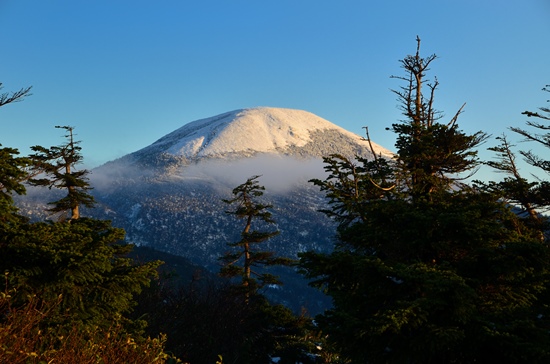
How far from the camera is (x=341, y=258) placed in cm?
1134

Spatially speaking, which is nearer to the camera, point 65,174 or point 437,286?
point 437,286

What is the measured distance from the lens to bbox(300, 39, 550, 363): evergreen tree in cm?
923

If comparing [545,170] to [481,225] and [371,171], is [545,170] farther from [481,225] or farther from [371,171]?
[481,225]

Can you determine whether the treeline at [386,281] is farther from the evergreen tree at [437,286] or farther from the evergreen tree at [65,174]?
the evergreen tree at [65,174]

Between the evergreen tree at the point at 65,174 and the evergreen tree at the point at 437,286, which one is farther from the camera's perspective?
the evergreen tree at the point at 65,174

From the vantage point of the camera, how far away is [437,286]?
373 inches

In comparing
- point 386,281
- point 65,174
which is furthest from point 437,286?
point 65,174

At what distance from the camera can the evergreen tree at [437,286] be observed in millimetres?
9234

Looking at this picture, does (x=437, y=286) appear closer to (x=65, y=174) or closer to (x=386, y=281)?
(x=386, y=281)

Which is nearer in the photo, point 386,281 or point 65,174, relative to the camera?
point 386,281

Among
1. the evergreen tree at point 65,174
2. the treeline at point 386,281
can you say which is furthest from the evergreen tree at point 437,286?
the evergreen tree at point 65,174

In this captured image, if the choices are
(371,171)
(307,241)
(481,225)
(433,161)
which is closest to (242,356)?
(371,171)

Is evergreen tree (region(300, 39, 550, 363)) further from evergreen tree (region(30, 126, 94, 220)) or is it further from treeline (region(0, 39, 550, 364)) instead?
evergreen tree (region(30, 126, 94, 220))

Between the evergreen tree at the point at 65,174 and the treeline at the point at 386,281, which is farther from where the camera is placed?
the evergreen tree at the point at 65,174
